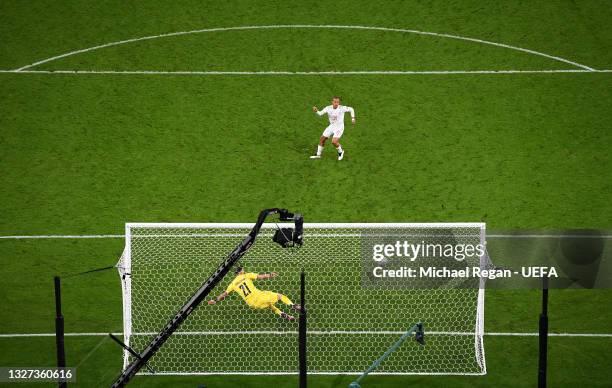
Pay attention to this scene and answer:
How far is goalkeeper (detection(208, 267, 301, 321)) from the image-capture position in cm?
1616

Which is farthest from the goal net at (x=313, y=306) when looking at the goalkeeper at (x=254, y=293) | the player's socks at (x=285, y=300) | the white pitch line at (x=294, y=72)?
the white pitch line at (x=294, y=72)

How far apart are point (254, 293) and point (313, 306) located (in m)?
1.18

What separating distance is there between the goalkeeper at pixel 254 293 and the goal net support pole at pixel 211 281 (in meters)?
2.63

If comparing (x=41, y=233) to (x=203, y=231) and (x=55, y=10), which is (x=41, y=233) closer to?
(x=203, y=231)

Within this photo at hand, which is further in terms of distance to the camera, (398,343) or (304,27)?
(304,27)

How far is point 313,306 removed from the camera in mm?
16938

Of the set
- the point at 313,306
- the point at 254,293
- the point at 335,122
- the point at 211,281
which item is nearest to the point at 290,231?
the point at 211,281

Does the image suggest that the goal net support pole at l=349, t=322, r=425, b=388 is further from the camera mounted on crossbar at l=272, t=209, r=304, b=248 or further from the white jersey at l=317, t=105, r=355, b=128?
the white jersey at l=317, t=105, r=355, b=128

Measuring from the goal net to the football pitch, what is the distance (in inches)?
17.3

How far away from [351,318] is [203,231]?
3560 millimetres

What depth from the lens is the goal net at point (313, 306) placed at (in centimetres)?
1570

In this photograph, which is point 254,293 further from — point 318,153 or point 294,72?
point 294,72

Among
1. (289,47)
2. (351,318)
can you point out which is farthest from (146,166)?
(351,318)

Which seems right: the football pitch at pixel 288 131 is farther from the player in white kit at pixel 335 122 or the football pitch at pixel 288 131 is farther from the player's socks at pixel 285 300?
the player's socks at pixel 285 300
